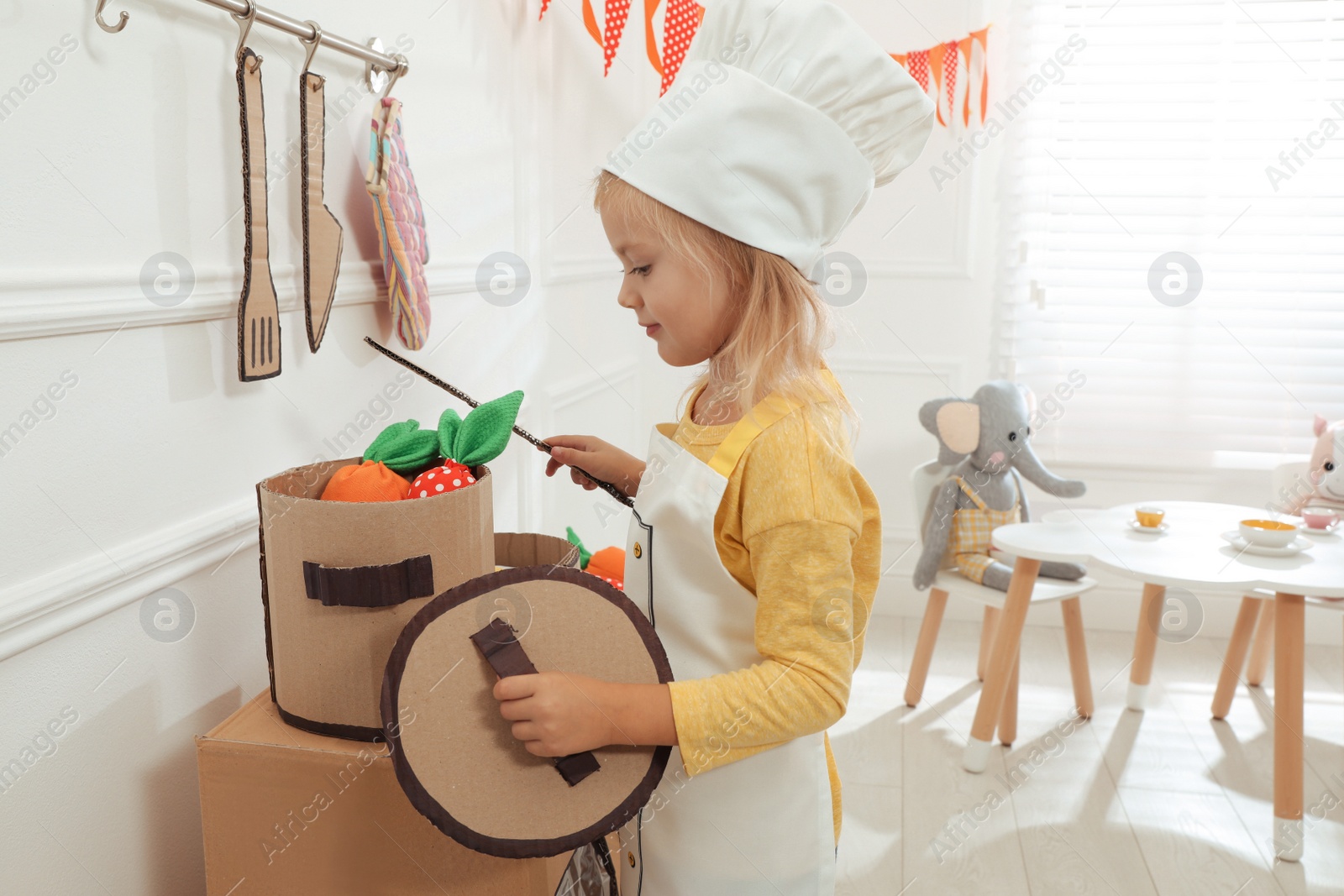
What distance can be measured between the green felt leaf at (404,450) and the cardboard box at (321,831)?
30 centimetres

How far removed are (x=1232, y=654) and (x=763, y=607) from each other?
211 cm

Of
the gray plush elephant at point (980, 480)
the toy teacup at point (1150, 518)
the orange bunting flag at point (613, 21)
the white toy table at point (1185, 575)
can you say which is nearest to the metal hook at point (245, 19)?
the orange bunting flag at point (613, 21)

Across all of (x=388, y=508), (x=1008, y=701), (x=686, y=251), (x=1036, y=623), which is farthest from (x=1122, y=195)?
(x=388, y=508)

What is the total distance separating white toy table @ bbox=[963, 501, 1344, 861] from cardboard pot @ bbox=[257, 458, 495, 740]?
151 centimetres

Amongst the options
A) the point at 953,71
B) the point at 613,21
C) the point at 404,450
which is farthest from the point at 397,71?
the point at 953,71

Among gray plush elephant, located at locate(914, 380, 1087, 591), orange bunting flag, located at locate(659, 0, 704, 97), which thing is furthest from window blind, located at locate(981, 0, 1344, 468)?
orange bunting flag, located at locate(659, 0, 704, 97)

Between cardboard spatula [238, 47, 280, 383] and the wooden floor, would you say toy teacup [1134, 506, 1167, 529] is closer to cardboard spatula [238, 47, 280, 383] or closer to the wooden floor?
the wooden floor

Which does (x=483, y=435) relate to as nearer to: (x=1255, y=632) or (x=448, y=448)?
(x=448, y=448)

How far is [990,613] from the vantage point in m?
2.55

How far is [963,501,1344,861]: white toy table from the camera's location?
1.87m

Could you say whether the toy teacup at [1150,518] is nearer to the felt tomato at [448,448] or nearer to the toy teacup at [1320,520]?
the toy teacup at [1320,520]

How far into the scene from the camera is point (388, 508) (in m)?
0.91

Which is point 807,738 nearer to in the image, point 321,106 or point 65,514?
point 65,514

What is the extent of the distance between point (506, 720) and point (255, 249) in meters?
0.64
